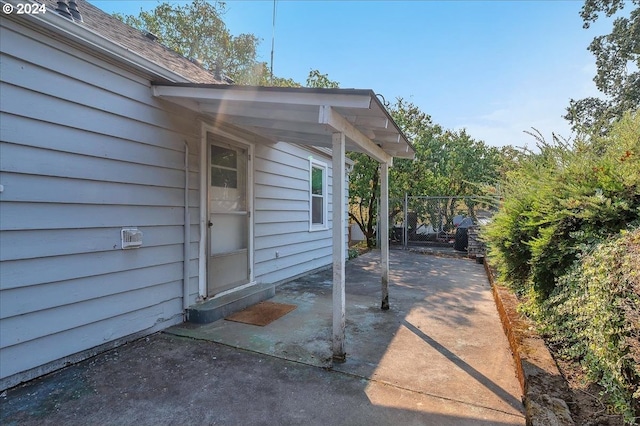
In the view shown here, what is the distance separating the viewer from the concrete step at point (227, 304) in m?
3.66

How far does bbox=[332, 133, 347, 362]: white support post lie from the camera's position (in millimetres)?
2754

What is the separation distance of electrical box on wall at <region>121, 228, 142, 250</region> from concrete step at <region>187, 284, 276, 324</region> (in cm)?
104

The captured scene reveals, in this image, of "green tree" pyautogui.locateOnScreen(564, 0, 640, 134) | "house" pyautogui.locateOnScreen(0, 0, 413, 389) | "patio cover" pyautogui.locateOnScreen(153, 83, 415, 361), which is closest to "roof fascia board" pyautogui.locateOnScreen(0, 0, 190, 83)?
"house" pyautogui.locateOnScreen(0, 0, 413, 389)

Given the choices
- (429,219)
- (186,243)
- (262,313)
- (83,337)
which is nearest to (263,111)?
(186,243)

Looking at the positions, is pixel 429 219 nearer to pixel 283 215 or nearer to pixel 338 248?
pixel 283 215

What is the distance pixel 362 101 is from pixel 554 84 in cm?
643

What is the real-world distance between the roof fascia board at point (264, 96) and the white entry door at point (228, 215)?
88cm

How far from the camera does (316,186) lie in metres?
7.07

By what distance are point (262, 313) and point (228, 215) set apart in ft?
4.70

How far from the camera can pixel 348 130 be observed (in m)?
2.98

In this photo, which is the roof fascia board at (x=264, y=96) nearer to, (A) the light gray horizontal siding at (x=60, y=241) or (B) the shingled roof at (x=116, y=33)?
(B) the shingled roof at (x=116, y=33)

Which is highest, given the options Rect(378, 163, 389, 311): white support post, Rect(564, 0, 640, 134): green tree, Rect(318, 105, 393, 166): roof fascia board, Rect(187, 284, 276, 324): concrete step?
Rect(564, 0, 640, 134): green tree

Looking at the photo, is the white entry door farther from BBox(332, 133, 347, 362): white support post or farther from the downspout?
BBox(332, 133, 347, 362): white support post

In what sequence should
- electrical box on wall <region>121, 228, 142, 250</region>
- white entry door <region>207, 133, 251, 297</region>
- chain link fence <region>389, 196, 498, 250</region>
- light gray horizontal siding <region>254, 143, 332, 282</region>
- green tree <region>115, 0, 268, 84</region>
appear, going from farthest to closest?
green tree <region>115, 0, 268, 84</region>, chain link fence <region>389, 196, 498, 250</region>, light gray horizontal siding <region>254, 143, 332, 282</region>, white entry door <region>207, 133, 251, 297</region>, electrical box on wall <region>121, 228, 142, 250</region>
